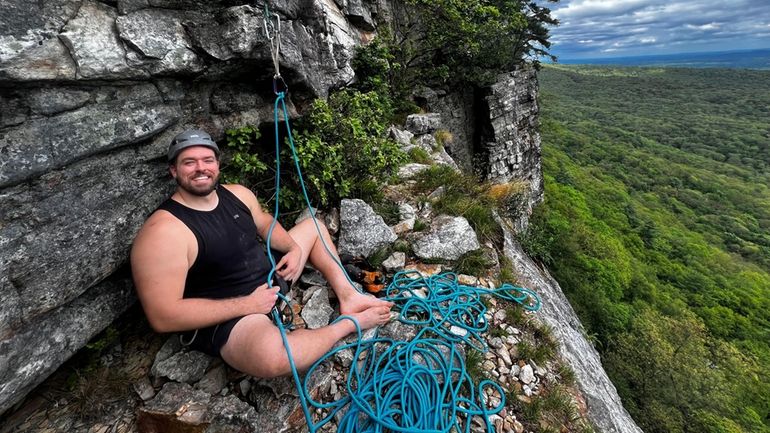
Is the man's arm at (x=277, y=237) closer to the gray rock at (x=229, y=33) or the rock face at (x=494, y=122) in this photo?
the gray rock at (x=229, y=33)

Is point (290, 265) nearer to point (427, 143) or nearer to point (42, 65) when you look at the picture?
point (42, 65)

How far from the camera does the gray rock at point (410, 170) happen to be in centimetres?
601

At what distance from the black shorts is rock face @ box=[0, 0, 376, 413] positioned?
83cm

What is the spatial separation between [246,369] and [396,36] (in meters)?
11.7

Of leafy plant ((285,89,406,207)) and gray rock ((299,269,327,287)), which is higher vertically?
leafy plant ((285,89,406,207))

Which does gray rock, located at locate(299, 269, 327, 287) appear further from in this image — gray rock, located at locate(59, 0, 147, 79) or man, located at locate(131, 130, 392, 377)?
gray rock, located at locate(59, 0, 147, 79)

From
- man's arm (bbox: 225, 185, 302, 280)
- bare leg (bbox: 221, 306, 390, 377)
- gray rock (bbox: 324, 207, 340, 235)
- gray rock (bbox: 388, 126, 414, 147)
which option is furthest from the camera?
gray rock (bbox: 388, 126, 414, 147)

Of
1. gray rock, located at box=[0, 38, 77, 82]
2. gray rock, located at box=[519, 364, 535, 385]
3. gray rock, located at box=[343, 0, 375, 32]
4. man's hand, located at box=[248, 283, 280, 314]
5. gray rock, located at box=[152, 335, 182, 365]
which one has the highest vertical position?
gray rock, located at box=[343, 0, 375, 32]

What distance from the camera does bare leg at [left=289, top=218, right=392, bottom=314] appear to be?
3.27 metres

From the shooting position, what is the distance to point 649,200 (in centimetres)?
5600

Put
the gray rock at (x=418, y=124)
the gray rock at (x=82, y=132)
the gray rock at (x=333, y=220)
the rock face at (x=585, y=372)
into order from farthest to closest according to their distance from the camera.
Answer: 1. the gray rock at (x=418, y=124)
2. the gray rock at (x=333, y=220)
3. the rock face at (x=585, y=372)
4. the gray rock at (x=82, y=132)

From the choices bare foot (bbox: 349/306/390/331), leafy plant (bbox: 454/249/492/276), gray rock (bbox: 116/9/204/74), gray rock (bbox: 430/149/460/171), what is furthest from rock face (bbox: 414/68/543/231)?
bare foot (bbox: 349/306/390/331)

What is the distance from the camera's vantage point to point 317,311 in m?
3.29

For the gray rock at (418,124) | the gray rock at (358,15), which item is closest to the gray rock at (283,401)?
the gray rock at (418,124)
